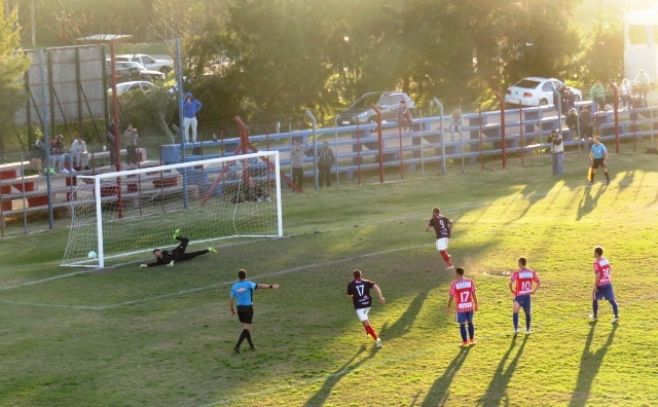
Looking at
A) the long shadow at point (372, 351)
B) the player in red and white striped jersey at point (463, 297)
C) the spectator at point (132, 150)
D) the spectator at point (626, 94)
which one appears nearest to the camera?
the long shadow at point (372, 351)

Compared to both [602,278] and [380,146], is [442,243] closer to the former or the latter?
[602,278]

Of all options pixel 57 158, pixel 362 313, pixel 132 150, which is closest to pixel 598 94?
pixel 132 150

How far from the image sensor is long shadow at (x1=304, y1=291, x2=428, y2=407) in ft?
72.1

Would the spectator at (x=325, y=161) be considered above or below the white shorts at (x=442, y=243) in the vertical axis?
above

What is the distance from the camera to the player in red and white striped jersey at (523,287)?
24641mm

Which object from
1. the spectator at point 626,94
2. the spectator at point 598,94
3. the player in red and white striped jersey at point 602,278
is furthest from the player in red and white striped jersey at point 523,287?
the spectator at point 626,94

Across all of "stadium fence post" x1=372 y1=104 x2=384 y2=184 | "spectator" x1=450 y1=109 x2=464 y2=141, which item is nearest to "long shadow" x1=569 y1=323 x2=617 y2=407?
"stadium fence post" x1=372 y1=104 x2=384 y2=184

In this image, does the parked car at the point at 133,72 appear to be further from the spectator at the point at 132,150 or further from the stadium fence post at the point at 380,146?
the spectator at the point at 132,150

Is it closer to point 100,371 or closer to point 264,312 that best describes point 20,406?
point 100,371

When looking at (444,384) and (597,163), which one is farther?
(597,163)

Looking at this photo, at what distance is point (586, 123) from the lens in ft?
182

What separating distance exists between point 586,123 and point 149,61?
38163mm

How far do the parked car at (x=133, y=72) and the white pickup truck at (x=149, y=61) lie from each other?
1.56 metres

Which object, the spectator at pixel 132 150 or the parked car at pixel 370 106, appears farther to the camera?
the parked car at pixel 370 106
